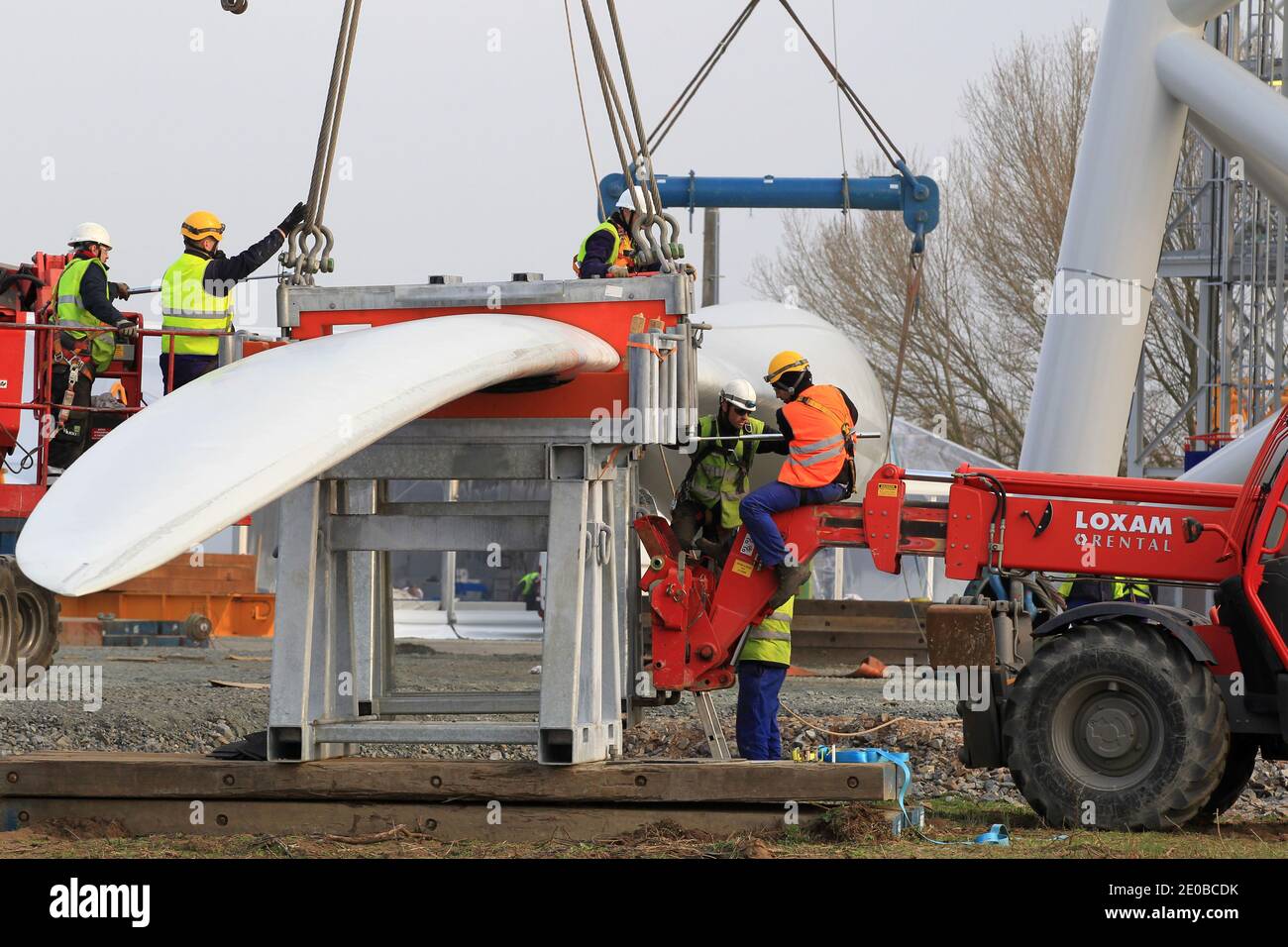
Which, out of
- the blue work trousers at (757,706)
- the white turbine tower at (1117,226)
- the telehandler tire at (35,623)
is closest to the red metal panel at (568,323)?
the blue work trousers at (757,706)

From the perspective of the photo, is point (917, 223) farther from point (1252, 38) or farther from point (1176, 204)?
point (1176, 204)

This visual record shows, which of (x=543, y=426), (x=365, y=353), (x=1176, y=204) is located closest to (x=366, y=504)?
(x=543, y=426)

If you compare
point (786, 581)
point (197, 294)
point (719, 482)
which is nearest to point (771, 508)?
point (786, 581)

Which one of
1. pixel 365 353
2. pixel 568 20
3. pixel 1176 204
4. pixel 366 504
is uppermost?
pixel 1176 204

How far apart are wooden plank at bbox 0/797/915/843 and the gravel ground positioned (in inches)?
116

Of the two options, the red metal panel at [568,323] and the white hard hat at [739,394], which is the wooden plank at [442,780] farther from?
the white hard hat at [739,394]

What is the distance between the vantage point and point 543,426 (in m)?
7.61

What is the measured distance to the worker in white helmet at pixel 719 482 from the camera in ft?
32.0

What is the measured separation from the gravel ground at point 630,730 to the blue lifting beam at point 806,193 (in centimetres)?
451

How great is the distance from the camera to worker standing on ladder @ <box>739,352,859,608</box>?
8.98 meters

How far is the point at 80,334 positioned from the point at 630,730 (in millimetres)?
5088

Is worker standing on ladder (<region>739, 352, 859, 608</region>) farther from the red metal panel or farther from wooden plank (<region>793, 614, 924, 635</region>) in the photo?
wooden plank (<region>793, 614, 924, 635</region>)

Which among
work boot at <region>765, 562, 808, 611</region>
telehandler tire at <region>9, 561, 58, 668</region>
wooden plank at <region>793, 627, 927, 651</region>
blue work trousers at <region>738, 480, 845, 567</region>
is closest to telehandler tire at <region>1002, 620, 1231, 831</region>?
work boot at <region>765, 562, 808, 611</region>

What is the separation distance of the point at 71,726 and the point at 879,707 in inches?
242
